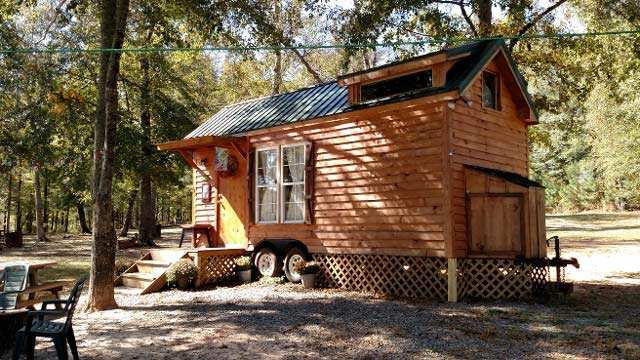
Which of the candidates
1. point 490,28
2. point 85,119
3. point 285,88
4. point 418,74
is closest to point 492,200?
point 418,74

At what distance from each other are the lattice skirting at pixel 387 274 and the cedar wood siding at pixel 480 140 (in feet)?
2.47

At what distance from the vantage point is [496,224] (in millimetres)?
9477

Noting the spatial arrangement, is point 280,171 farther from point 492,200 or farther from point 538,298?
point 538,298

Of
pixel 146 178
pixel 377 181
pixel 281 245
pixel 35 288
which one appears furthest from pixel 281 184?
pixel 146 178

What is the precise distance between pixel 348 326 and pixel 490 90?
21.1ft

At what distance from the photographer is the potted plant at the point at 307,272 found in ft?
36.1

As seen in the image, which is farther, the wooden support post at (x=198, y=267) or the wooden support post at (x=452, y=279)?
the wooden support post at (x=198, y=267)

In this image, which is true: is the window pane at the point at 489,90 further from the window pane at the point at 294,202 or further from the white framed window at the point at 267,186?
the white framed window at the point at 267,186

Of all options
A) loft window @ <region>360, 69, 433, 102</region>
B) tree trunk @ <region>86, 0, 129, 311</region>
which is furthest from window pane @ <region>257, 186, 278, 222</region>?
tree trunk @ <region>86, 0, 129, 311</region>

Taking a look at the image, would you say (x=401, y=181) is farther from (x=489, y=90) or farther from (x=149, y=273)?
(x=149, y=273)

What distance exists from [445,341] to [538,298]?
4229mm

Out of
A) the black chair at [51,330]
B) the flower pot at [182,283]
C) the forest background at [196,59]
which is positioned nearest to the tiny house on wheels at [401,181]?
the flower pot at [182,283]

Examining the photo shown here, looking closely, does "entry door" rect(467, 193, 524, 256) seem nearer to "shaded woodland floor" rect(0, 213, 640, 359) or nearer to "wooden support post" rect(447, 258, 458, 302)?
"wooden support post" rect(447, 258, 458, 302)

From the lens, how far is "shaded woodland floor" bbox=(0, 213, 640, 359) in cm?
600
